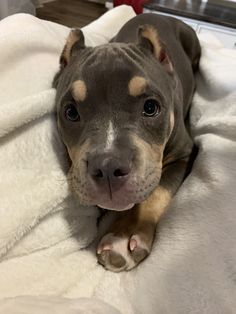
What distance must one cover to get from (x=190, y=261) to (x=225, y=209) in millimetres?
209

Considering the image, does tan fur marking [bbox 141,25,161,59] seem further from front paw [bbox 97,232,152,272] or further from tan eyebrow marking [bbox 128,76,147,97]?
front paw [bbox 97,232,152,272]

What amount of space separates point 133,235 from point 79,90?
478 mm

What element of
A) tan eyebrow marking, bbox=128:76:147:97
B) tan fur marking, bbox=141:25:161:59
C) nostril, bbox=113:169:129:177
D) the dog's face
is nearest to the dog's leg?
the dog's face

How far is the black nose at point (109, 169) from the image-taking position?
1098mm

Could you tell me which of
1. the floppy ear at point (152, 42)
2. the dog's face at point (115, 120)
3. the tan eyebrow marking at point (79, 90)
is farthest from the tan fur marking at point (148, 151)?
the floppy ear at point (152, 42)

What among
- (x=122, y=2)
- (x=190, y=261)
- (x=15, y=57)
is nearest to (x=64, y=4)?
(x=122, y=2)

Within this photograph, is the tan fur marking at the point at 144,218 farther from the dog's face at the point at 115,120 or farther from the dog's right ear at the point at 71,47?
the dog's right ear at the point at 71,47

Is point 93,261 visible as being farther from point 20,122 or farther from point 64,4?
point 64,4

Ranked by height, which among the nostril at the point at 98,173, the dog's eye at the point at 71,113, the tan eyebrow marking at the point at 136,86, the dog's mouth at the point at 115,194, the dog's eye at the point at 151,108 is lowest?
the dog's mouth at the point at 115,194

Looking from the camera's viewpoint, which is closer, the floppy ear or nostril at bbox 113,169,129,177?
nostril at bbox 113,169,129,177

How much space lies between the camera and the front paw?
4.16ft

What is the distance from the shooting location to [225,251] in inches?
46.9

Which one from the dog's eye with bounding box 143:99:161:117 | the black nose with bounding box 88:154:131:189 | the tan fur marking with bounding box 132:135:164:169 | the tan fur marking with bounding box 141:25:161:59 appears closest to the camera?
the black nose with bounding box 88:154:131:189

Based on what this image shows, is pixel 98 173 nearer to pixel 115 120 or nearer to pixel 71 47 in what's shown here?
pixel 115 120
